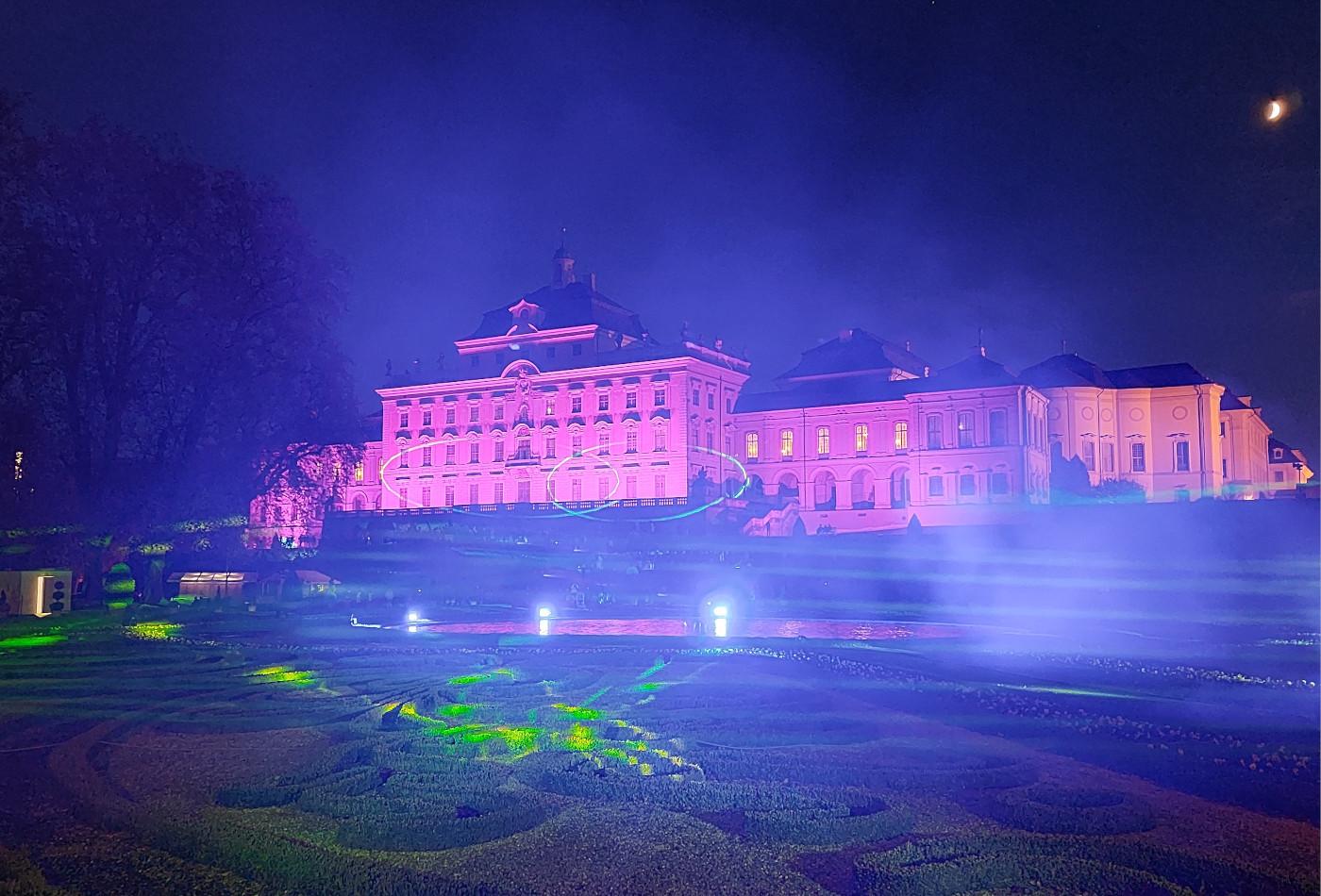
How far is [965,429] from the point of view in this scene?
6538 cm

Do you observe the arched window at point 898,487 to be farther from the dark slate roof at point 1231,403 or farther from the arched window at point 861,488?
the dark slate roof at point 1231,403

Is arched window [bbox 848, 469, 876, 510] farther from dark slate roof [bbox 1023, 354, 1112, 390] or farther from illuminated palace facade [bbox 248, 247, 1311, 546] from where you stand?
dark slate roof [bbox 1023, 354, 1112, 390]

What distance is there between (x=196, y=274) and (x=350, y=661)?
13466 millimetres

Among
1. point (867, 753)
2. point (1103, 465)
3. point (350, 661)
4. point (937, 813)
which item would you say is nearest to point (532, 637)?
point (350, 661)

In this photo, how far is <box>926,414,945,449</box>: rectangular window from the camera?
6638 centimetres

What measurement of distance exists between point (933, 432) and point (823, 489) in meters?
10.0

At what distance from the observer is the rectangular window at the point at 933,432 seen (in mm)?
66375

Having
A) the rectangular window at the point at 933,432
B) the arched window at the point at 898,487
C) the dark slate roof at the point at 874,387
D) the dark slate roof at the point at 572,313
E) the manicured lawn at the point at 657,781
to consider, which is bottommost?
the manicured lawn at the point at 657,781

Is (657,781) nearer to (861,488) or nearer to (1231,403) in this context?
(861,488)

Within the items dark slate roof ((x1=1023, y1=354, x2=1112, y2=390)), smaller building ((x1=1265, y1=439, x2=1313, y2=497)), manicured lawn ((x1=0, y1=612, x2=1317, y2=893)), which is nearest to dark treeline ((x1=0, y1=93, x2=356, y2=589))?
manicured lawn ((x1=0, y1=612, x2=1317, y2=893))

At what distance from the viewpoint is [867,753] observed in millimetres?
9719

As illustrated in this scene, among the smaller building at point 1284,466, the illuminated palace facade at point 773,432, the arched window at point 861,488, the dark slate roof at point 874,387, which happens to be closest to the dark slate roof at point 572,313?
the illuminated palace facade at point 773,432

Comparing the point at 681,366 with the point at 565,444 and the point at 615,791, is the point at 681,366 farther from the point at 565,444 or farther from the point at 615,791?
the point at 615,791

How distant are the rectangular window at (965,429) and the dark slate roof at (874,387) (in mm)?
1684
